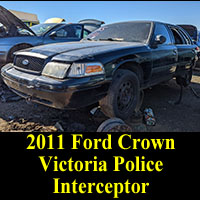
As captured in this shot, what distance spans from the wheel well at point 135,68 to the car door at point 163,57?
329 millimetres

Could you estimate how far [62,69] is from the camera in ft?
6.03

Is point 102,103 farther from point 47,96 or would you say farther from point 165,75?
point 165,75

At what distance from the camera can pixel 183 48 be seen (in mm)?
3912

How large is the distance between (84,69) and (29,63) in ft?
2.68

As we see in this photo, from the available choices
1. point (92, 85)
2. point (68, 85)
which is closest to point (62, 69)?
point (68, 85)

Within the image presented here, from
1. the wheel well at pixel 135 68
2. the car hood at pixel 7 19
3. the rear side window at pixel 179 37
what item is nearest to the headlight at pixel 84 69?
the wheel well at pixel 135 68

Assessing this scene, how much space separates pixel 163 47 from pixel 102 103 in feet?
5.92

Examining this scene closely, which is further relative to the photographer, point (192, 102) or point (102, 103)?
point (192, 102)

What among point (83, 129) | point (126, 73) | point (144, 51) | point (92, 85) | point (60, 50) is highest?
point (144, 51)

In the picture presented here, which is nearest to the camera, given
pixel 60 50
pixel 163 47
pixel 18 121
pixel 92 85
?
pixel 92 85

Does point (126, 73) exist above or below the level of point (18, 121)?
above

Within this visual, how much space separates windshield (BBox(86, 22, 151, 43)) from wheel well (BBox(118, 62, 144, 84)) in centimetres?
55

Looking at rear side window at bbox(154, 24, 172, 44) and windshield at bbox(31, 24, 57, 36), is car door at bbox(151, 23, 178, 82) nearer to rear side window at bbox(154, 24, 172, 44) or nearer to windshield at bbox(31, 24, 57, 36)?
rear side window at bbox(154, 24, 172, 44)

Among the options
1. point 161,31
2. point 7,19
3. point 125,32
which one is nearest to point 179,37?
point 161,31
